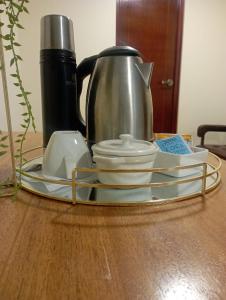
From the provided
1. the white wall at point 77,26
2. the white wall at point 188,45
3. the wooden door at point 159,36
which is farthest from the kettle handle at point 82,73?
the wooden door at point 159,36

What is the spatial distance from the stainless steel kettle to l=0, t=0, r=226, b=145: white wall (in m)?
1.63

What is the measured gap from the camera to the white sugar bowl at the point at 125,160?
390mm

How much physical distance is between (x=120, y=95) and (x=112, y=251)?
0.34 metres

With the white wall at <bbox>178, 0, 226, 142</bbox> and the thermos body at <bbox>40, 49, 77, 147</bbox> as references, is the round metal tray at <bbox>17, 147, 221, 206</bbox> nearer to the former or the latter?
the thermos body at <bbox>40, 49, 77, 147</bbox>

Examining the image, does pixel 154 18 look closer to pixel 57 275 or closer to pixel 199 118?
pixel 199 118

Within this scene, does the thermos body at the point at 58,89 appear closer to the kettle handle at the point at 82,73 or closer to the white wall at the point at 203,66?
the kettle handle at the point at 82,73

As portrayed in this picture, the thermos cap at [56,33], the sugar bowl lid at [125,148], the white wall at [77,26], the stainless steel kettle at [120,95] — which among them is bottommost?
the sugar bowl lid at [125,148]

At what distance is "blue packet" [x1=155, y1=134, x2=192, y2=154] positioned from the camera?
0.51 m

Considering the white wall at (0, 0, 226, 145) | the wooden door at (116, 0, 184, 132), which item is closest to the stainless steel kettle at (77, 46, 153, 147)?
the white wall at (0, 0, 226, 145)

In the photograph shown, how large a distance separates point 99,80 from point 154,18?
90.1 inches

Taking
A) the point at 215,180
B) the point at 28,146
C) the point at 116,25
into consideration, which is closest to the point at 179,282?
the point at 215,180

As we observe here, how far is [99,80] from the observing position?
1.81 feet

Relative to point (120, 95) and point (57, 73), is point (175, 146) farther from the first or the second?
point (57, 73)

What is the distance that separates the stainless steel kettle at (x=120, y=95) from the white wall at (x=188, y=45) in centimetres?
163
